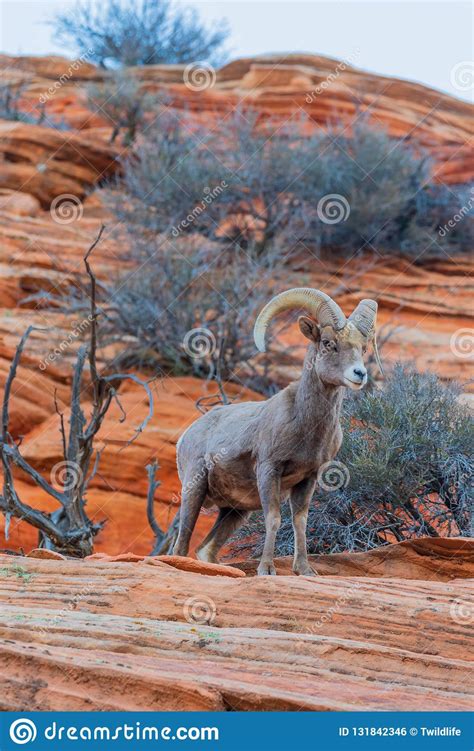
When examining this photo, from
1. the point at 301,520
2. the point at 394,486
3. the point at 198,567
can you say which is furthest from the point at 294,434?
the point at 394,486

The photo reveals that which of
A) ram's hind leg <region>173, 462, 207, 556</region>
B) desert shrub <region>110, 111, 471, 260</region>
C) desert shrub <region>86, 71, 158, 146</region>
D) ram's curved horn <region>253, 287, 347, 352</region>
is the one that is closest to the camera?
ram's curved horn <region>253, 287, 347, 352</region>

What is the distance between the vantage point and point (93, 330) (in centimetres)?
993

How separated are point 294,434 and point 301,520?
0.65 m

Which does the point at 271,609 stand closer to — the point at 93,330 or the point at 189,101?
the point at 93,330

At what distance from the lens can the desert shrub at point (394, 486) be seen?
955 cm

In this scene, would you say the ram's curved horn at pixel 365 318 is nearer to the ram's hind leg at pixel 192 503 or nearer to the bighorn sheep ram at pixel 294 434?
the bighorn sheep ram at pixel 294 434

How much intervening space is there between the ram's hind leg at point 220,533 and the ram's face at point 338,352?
1.64 meters

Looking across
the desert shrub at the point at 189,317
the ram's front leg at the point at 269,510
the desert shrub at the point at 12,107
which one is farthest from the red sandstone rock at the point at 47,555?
the desert shrub at the point at 12,107

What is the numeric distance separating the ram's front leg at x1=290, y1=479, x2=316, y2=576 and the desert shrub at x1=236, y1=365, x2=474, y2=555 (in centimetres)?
137

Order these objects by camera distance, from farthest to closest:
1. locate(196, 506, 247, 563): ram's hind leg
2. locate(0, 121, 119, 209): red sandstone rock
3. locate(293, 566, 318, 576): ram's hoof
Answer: locate(0, 121, 119, 209): red sandstone rock → locate(196, 506, 247, 563): ram's hind leg → locate(293, 566, 318, 576): ram's hoof

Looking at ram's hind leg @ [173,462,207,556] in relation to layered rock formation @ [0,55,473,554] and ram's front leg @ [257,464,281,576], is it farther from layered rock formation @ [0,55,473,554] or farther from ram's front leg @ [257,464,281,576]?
layered rock formation @ [0,55,473,554]

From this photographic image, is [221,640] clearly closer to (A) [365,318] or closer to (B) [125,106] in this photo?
(A) [365,318]

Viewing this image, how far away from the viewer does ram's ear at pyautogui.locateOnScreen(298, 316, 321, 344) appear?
734 cm

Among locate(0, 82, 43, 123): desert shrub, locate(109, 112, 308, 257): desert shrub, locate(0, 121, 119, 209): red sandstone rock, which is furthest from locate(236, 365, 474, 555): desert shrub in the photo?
locate(0, 82, 43, 123): desert shrub
